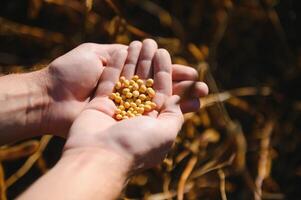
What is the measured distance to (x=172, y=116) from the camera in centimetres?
104

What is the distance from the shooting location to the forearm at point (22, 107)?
3.61ft

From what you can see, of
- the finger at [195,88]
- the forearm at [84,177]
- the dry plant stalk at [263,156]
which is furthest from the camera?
the dry plant stalk at [263,156]

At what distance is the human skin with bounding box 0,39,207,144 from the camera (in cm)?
111

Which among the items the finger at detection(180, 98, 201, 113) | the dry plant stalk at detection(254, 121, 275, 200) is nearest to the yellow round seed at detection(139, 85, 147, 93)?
the finger at detection(180, 98, 201, 113)

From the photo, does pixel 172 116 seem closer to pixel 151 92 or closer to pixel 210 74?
pixel 151 92

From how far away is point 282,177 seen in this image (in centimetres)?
149

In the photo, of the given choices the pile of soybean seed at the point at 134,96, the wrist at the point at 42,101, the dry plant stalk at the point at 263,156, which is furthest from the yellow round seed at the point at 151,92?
the dry plant stalk at the point at 263,156

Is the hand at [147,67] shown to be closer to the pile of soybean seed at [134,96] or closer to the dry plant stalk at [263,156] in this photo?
the pile of soybean seed at [134,96]

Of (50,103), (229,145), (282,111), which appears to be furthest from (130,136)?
(282,111)

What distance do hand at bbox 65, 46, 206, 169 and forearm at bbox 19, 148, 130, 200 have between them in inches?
0.9

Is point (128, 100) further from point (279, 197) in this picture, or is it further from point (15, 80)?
point (279, 197)

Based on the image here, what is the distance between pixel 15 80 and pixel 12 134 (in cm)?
15

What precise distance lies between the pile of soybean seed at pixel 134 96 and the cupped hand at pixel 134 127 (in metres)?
0.01

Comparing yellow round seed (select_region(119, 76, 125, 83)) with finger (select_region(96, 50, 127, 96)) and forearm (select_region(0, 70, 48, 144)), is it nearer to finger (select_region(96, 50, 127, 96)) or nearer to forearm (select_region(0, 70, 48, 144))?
finger (select_region(96, 50, 127, 96))
